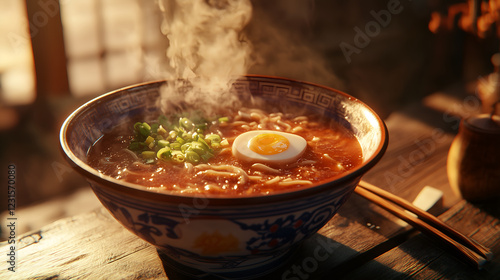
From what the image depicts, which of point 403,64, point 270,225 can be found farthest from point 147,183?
point 403,64

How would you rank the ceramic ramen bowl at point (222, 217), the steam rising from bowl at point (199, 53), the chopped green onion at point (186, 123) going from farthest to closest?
1. the steam rising from bowl at point (199, 53)
2. the chopped green onion at point (186, 123)
3. the ceramic ramen bowl at point (222, 217)

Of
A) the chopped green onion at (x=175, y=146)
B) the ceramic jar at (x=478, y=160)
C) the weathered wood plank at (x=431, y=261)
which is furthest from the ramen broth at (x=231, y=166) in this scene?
the ceramic jar at (x=478, y=160)

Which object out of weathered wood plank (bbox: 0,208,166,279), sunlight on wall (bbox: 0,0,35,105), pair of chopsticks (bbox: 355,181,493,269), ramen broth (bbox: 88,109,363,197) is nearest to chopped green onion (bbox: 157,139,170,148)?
ramen broth (bbox: 88,109,363,197)

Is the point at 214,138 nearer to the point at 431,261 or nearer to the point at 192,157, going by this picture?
the point at 192,157

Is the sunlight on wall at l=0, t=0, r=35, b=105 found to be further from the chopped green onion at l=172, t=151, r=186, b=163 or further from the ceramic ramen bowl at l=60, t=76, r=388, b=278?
the ceramic ramen bowl at l=60, t=76, r=388, b=278

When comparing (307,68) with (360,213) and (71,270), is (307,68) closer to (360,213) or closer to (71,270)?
(360,213)

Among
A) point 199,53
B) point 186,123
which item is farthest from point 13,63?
point 186,123

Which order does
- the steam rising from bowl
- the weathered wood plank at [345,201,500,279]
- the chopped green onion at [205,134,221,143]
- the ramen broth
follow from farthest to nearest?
the steam rising from bowl
the chopped green onion at [205,134,221,143]
the ramen broth
the weathered wood plank at [345,201,500,279]

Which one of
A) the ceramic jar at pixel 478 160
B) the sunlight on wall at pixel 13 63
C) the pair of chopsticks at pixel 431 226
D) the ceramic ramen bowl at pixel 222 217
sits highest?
the ceramic ramen bowl at pixel 222 217

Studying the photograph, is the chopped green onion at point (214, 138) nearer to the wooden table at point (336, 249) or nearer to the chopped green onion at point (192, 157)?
the chopped green onion at point (192, 157)
